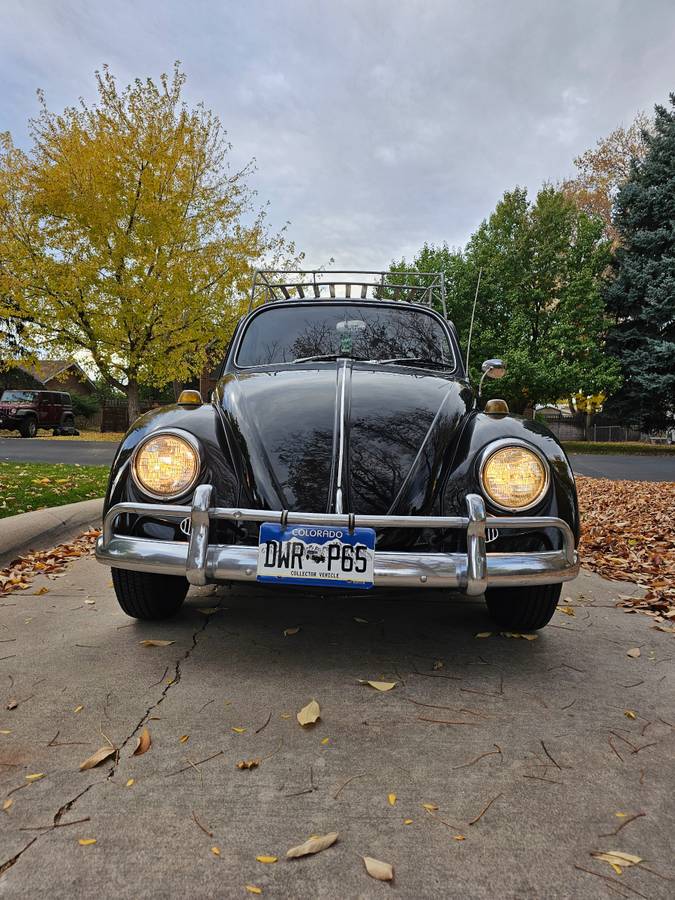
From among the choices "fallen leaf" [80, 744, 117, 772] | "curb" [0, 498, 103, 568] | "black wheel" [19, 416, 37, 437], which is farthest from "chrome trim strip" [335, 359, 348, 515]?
"black wheel" [19, 416, 37, 437]

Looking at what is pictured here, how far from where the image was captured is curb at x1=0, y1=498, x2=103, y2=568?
165 inches

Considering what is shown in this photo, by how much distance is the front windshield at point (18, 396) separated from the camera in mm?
21781

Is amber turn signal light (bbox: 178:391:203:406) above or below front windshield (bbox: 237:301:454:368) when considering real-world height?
below

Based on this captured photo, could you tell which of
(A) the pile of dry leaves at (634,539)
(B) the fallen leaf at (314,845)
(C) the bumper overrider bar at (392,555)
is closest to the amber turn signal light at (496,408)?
(C) the bumper overrider bar at (392,555)

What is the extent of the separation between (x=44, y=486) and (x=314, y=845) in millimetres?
6056

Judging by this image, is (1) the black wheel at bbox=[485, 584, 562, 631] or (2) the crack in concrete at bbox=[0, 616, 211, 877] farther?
(1) the black wheel at bbox=[485, 584, 562, 631]

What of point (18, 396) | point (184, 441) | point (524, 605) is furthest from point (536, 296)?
point (184, 441)

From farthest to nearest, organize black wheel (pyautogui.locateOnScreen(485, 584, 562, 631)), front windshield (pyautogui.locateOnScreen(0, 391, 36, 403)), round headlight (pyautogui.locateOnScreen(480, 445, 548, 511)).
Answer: front windshield (pyautogui.locateOnScreen(0, 391, 36, 403)), black wheel (pyautogui.locateOnScreen(485, 584, 562, 631)), round headlight (pyautogui.locateOnScreen(480, 445, 548, 511))

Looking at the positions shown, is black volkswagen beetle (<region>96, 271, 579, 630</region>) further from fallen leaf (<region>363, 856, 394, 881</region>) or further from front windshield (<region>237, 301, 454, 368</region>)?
fallen leaf (<region>363, 856, 394, 881</region>)

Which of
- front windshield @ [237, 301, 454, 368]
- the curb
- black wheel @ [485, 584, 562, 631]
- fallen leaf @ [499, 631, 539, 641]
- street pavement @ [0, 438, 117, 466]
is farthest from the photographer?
street pavement @ [0, 438, 117, 466]

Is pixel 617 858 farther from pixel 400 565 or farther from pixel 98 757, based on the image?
pixel 98 757

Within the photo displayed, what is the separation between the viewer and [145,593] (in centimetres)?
273

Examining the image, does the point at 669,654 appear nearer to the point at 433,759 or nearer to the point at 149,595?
the point at 433,759

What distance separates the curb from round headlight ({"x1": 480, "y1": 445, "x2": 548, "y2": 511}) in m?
3.39
